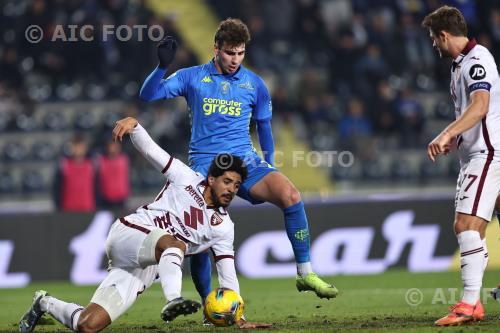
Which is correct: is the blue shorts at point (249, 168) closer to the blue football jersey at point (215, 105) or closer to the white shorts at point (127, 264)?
the blue football jersey at point (215, 105)

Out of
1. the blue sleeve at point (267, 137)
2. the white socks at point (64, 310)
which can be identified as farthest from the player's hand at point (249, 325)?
the blue sleeve at point (267, 137)

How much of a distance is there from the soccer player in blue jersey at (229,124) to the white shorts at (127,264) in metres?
1.06

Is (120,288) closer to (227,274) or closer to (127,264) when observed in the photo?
(127,264)

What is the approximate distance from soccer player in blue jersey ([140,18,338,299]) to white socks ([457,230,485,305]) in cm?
122

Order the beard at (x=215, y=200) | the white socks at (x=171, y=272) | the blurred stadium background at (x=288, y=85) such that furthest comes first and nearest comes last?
the blurred stadium background at (x=288, y=85) < the beard at (x=215, y=200) < the white socks at (x=171, y=272)

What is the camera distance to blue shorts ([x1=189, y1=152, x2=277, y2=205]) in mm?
7934

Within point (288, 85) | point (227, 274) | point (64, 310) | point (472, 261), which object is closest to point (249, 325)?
point (227, 274)

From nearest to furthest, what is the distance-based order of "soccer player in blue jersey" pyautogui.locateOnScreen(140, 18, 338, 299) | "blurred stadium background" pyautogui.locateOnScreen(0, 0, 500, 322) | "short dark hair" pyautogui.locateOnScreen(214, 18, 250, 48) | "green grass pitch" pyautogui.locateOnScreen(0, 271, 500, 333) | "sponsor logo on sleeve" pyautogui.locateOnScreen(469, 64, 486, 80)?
"sponsor logo on sleeve" pyautogui.locateOnScreen(469, 64, 486, 80) → "green grass pitch" pyautogui.locateOnScreen(0, 271, 500, 333) → "short dark hair" pyautogui.locateOnScreen(214, 18, 250, 48) → "soccer player in blue jersey" pyautogui.locateOnScreen(140, 18, 338, 299) → "blurred stadium background" pyautogui.locateOnScreen(0, 0, 500, 322)

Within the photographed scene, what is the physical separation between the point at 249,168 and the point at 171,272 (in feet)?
5.89

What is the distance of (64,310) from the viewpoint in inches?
274

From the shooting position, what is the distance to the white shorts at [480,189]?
23.3 feet

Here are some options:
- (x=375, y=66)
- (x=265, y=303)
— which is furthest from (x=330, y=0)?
(x=265, y=303)

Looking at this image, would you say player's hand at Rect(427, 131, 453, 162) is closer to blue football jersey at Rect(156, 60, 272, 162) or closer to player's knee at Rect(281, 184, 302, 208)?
player's knee at Rect(281, 184, 302, 208)

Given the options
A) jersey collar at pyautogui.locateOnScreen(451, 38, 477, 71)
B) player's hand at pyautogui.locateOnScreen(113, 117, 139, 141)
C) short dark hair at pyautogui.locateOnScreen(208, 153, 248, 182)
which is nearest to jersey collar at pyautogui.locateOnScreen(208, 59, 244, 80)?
short dark hair at pyautogui.locateOnScreen(208, 153, 248, 182)
